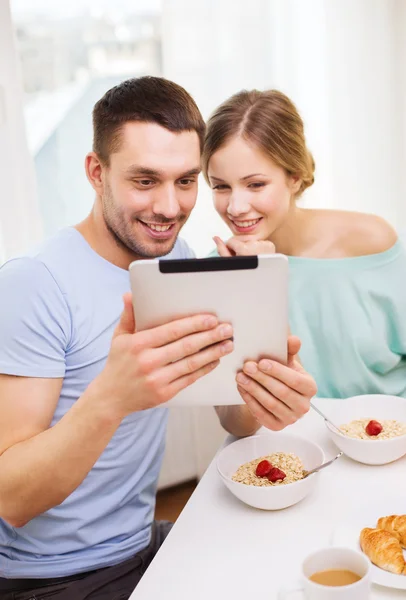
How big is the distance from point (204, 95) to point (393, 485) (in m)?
1.69

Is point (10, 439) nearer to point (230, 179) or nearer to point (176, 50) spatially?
point (230, 179)

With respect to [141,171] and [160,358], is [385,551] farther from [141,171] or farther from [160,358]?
[141,171]

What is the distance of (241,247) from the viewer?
1.55m

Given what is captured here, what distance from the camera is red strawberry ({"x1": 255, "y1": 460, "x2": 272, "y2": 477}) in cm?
109

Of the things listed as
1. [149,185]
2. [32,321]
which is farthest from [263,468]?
[149,185]

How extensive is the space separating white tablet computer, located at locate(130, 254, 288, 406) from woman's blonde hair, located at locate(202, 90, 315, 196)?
848 mm

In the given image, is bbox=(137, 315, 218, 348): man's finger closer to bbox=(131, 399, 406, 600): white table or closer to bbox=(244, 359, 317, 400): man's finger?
bbox=(244, 359, 317, 400): man's finger

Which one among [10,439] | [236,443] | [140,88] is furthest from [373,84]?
[10,439]

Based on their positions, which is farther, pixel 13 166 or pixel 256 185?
pixel 13 166

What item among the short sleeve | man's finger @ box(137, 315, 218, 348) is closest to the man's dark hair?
the short sleeve

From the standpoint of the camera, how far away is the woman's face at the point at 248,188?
5.51 feet

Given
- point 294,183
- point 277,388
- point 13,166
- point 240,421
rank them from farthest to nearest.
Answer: point 13,166
point 294,183
point 240,421
point 277,388

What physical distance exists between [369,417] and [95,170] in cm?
76

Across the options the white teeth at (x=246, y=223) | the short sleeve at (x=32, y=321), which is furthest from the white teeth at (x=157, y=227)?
the white teeth at (x=246, y=223)
